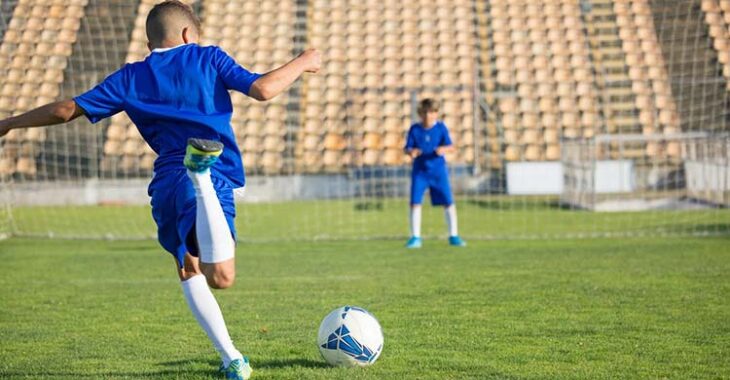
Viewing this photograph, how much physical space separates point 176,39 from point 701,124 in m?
15.4

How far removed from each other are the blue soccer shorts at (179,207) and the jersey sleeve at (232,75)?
42cm

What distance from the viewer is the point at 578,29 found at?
1811cm

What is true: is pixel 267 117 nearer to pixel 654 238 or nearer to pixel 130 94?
pixel 654 238

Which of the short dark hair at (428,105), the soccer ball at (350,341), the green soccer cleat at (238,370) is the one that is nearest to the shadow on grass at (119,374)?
the green soccer cleat at (238,370)

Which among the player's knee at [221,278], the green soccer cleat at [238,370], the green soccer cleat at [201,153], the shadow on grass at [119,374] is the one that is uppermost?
the green soccer cleat at [201,153]

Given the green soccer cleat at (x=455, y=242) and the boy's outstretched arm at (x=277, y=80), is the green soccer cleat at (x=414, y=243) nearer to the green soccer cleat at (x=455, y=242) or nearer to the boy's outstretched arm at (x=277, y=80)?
the green soccer cleat at (x=455, y=242)

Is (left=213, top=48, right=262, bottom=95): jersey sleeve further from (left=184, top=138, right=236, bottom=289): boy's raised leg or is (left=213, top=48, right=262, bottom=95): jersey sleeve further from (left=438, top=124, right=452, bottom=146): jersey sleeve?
(left=438, top=124, right=452, bottom=146): jersey sleeve

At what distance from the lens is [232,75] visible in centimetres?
429

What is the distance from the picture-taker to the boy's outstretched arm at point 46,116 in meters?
4.32

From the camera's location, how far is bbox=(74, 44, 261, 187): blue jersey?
4.31m

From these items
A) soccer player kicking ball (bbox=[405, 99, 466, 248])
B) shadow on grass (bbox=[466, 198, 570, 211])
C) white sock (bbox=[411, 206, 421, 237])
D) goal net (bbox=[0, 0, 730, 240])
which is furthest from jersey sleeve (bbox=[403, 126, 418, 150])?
shadow on grass (bbox=[466, 198, 570, 211])

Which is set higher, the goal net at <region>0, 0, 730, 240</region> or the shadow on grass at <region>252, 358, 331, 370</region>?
the goal net at <region>0, 0, 730, 240</region>

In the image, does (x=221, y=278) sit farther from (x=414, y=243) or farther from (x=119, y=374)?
(x=414, y=243)

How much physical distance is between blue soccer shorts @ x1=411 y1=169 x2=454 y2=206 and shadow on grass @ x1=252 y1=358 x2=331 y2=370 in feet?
24.8
